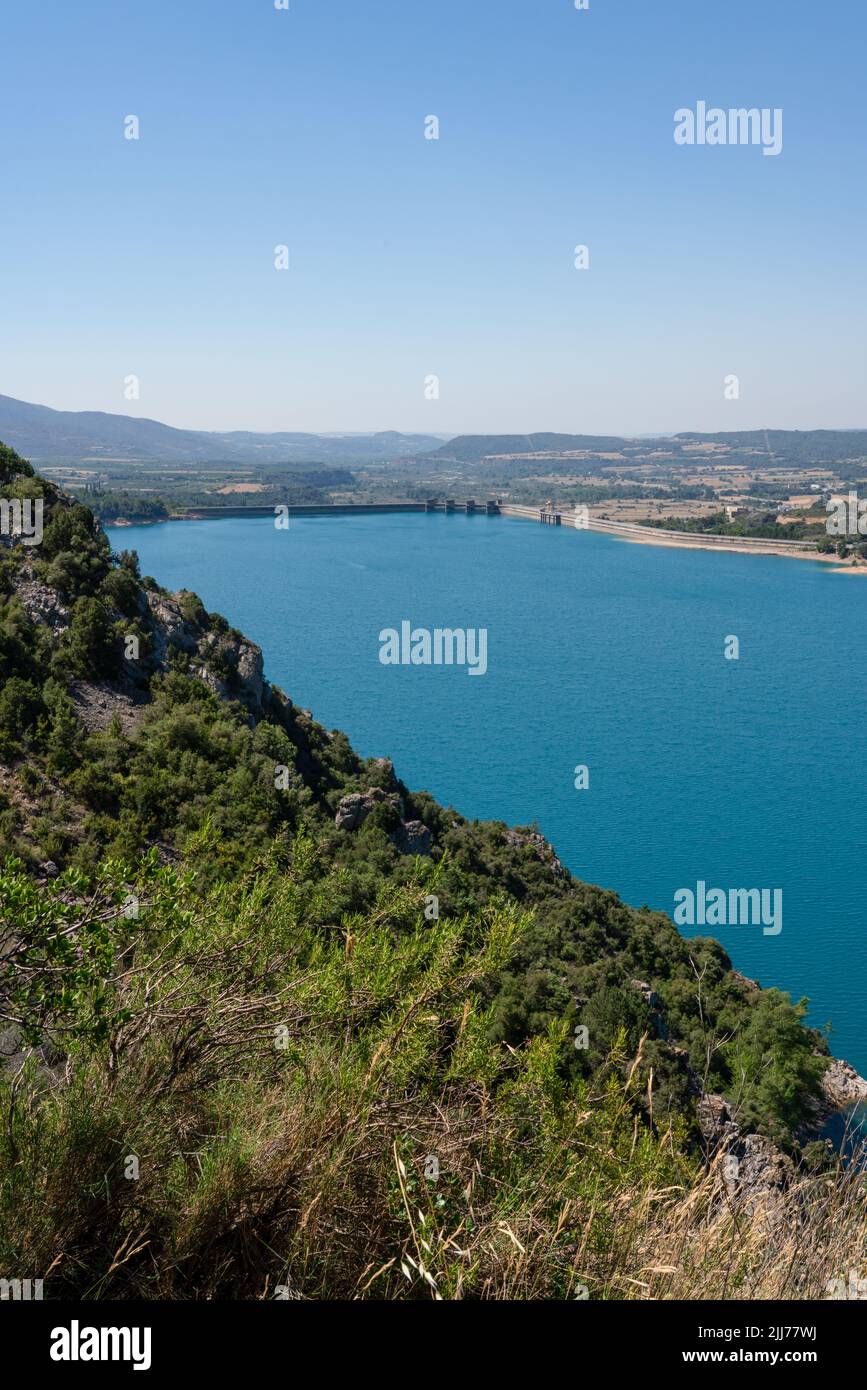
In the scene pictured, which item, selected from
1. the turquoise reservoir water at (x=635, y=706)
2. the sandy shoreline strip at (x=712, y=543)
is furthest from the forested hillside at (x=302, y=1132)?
the sandy shoreline strip at (x=712, y=543)

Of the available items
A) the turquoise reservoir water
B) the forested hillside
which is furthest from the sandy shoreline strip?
the forested hillside

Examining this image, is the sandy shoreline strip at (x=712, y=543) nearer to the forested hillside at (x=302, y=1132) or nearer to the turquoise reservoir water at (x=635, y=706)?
the turquoise reservoir water at (x=635, y=706)

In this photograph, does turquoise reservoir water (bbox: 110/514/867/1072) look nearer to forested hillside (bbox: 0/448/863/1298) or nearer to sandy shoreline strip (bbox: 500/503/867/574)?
sandy shoreline strip (bbox: 500/503/867/574)

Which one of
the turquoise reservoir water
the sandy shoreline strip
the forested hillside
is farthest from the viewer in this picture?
the sandy shoreline strip

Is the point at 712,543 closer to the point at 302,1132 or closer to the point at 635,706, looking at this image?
the point at 635,706

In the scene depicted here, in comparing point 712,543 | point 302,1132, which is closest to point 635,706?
point 302,1132

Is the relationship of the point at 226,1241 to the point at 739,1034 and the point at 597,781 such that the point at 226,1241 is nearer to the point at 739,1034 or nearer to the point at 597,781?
the point at 739,1034

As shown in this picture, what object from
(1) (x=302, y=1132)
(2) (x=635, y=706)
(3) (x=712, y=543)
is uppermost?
(3) (x=712, y=543)

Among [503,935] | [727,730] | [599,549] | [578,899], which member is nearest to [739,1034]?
[578,899]
